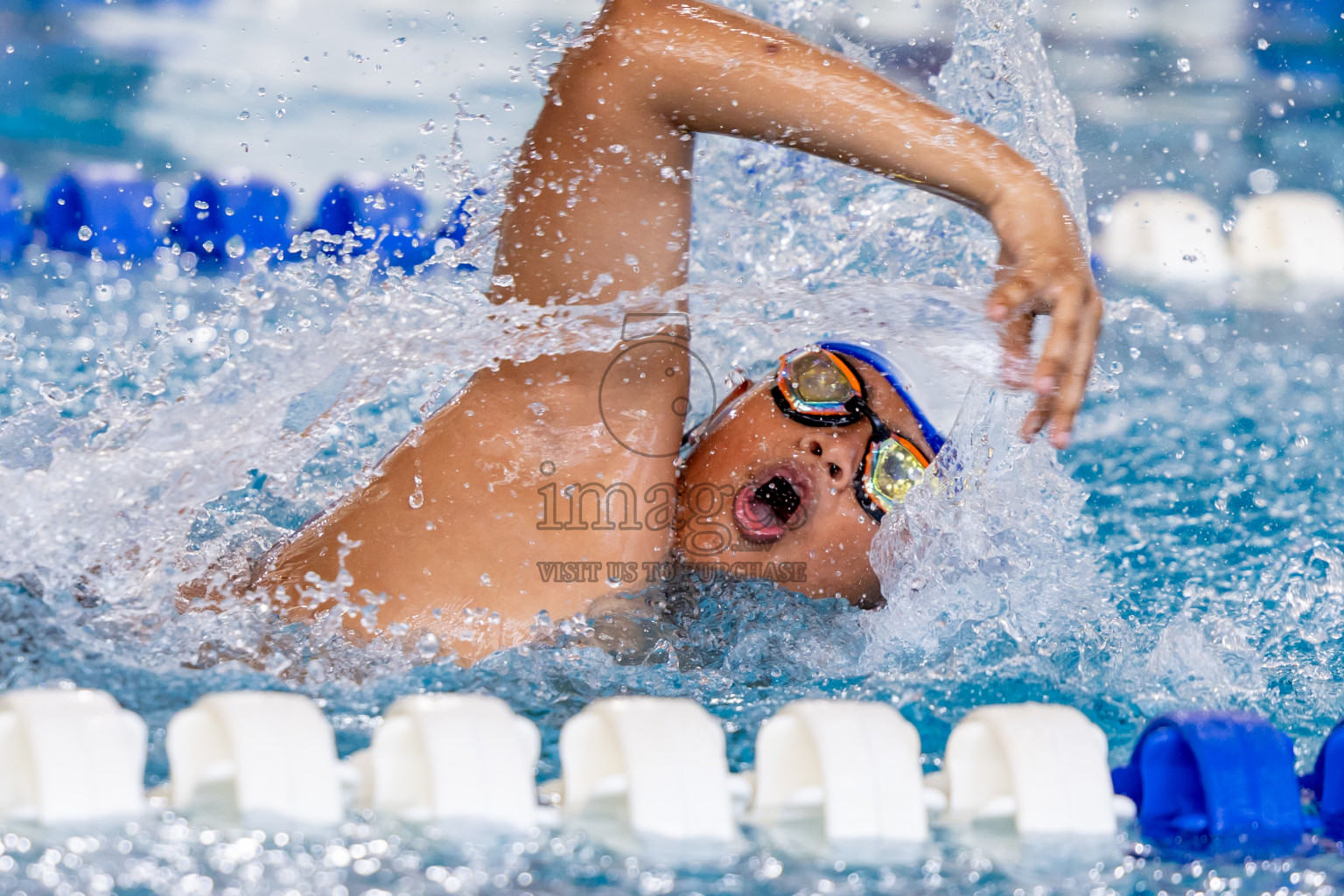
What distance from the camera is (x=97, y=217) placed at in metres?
3.40

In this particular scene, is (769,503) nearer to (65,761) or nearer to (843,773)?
(843,773)

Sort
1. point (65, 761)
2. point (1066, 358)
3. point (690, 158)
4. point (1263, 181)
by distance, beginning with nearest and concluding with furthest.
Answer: point (65, 761)
point (1066, 358)
point (690, 158)
point (1263, 181)

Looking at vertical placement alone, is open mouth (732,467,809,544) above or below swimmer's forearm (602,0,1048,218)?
below

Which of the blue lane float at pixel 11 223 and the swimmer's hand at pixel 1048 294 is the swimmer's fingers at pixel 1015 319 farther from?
the blue lane float at pixel 11 223

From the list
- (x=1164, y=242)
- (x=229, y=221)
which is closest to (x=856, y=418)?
(x=229, y=221)

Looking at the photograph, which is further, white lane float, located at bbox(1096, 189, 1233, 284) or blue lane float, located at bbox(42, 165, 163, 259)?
white lane float, located at bbox(1096, 189, 1233, 284)

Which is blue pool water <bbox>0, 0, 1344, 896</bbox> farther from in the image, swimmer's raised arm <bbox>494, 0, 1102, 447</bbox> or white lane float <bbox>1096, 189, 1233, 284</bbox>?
white lane float <bbox>1096, 189, 1233, 284</bbox>

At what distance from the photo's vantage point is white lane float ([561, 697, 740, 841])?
0.73 meters

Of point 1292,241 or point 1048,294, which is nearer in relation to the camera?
point 1048,294

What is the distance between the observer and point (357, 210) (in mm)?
3629

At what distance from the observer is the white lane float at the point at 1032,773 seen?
2.56 ft

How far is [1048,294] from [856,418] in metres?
0.41

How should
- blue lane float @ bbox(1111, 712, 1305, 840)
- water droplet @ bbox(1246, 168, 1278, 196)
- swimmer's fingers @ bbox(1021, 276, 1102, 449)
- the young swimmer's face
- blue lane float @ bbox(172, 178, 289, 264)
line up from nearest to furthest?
blue lane float @ bbox(1111, 712, 1305, 840) < swimmer's fingers @ bbox(1021, 276, 1102, 449) < the young swimmer's face < blue lane float @ bbox(172, 178, 289, 264) < water droplet @ bbox(1246, 168, 1278, 196)

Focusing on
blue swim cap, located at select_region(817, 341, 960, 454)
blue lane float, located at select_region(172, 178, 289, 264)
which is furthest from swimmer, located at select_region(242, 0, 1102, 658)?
blue lane float, located at select_region(172, 178, 289, 264)
